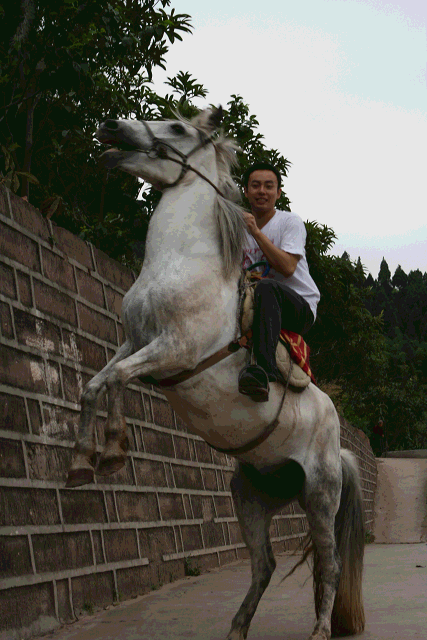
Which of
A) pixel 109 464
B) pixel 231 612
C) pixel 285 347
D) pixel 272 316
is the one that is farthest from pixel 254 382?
pixel 231 612

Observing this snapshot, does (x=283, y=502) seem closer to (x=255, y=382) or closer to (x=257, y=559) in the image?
(x=257, y=559)

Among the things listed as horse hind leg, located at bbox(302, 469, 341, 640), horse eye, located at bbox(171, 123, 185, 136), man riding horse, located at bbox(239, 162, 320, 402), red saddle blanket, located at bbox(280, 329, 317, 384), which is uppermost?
horse eye, located at bbox(171, 123, 185, 136)

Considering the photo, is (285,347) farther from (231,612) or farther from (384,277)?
(384,277)

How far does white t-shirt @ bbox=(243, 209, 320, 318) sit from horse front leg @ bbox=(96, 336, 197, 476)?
122 centimetres

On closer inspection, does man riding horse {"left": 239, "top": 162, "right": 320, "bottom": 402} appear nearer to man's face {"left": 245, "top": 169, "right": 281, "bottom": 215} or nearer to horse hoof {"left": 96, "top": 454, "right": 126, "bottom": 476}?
man's face {"left": 245, "top": 169, "right": 281, "bottom": 215}

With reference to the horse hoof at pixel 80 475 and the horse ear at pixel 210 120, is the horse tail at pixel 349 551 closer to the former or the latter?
the horse hoof at pixel 80 475

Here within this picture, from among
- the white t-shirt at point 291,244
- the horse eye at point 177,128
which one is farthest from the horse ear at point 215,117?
the white t-shirt at point 291,244

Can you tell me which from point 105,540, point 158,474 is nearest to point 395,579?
point 158,474

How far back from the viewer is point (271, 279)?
15.4 feet

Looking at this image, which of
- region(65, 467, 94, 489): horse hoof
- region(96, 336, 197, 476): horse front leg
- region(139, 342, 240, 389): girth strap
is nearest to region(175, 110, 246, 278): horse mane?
region(139, 342, 240, 389): girth strap

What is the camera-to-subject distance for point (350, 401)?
149ft

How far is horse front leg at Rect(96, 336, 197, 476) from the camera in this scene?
3793mm

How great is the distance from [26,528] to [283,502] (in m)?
1.58

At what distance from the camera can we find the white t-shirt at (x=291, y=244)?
494 centimetres
